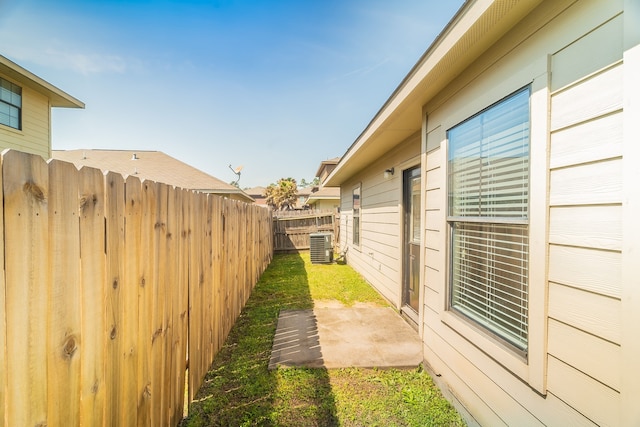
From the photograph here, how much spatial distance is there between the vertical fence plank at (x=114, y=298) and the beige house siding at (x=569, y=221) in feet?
7.12

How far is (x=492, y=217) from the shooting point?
1988 mm

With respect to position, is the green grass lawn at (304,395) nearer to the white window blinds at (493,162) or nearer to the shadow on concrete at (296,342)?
the shadow on concrete at (296,342)

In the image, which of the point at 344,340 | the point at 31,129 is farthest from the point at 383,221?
the point at 31,129

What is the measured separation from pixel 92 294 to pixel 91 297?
0.04ft

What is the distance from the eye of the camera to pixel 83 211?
1.11m

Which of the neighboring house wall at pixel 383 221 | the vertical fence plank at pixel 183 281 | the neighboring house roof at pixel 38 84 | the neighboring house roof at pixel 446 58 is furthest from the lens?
the neighboring house roof at pixel 38 84

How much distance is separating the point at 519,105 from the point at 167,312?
105 inches

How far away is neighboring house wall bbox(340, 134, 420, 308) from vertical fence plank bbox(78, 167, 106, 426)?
3.58m

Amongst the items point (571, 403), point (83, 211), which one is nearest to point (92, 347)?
point (83, 211)

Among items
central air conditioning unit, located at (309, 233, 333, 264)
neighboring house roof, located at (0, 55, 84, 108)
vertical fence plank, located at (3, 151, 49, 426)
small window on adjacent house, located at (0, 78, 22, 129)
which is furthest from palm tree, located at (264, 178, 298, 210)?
vertical fence plank, located at (3, 151, 49, 426)

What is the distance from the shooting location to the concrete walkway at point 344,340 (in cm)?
297

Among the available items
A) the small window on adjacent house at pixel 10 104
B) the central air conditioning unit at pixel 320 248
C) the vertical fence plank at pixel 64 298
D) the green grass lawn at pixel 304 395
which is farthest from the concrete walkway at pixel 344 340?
the small window on adjacent house at pixel 10 104

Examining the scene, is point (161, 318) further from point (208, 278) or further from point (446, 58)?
point (446, 58)

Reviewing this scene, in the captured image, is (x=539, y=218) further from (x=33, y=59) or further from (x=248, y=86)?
(x=33, y=59)
